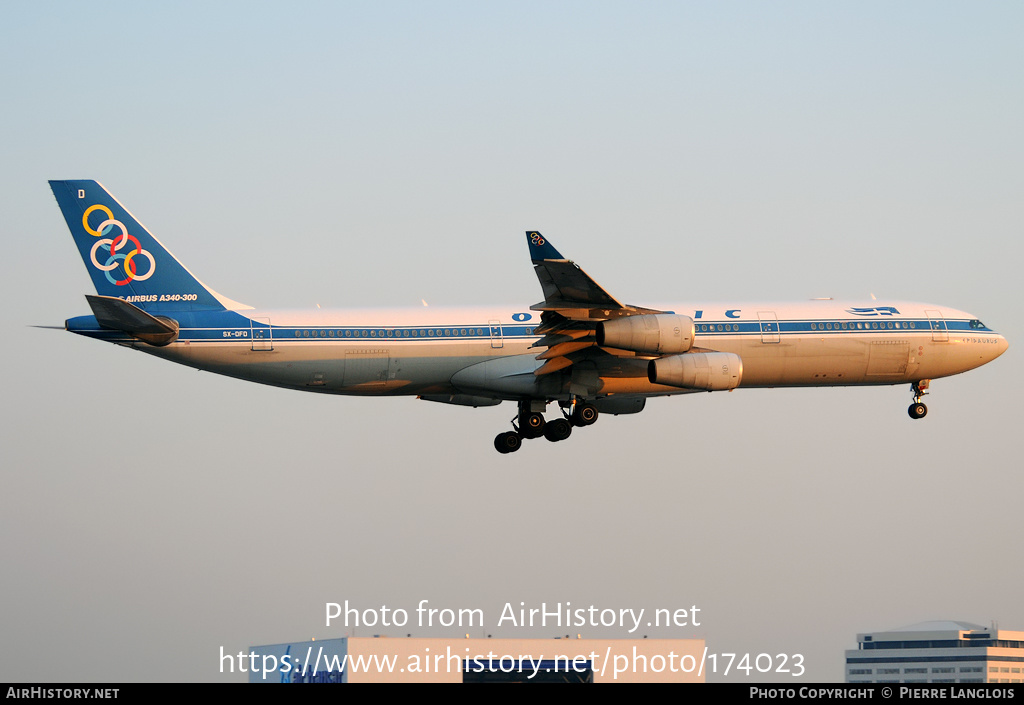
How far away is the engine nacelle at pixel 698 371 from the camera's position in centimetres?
4869

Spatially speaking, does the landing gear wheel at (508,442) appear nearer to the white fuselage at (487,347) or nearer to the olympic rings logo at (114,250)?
the white fuselage at (487,347)

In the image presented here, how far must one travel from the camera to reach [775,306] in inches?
2079

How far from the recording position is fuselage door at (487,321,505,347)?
5072cm

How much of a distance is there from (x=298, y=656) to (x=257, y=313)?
21326 mm

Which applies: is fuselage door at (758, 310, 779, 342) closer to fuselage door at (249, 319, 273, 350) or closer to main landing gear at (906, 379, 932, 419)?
main landing gear at (906, 379, 932, 419)

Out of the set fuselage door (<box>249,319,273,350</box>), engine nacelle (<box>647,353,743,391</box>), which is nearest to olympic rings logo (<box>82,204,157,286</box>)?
fuselage door (<box>249,319,273,350</box>)

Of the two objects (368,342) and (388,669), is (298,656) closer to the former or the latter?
(388,669)

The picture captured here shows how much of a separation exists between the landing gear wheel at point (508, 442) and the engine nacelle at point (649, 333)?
8315mm

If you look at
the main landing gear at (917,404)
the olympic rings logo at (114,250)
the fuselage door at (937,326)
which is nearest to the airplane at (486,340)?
the olympic rings logo at (114,250)

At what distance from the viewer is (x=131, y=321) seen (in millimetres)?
47344
